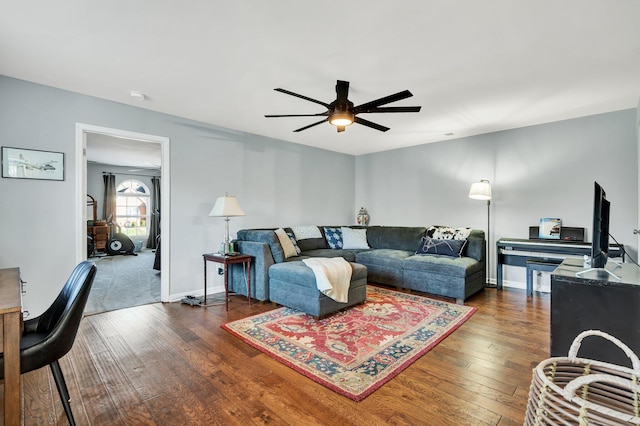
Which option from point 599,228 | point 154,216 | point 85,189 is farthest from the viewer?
point 154,216

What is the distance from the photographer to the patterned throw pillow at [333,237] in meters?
5.38

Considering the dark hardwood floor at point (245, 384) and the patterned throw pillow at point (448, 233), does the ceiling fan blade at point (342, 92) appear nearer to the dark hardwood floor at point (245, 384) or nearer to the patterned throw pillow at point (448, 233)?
the dark hardwood floor at point (245, 384)

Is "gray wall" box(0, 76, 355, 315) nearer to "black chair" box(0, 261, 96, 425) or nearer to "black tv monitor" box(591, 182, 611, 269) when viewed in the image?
"black chair" box(0, 261, 96, 425)

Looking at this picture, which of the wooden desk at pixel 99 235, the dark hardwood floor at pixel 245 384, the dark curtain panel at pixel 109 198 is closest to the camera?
the dark hardwood floor at pixel 245 384

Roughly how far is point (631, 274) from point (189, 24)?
132 inches

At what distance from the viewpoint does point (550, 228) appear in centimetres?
425

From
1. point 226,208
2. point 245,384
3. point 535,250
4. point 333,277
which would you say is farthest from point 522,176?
point 245,384

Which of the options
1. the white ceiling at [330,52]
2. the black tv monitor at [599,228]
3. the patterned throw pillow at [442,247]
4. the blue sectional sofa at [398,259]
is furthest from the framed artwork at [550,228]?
the black tv monitor at [599,228]

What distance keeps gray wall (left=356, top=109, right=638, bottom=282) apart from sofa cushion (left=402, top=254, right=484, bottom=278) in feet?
3.46

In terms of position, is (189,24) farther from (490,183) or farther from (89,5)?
(490,183)

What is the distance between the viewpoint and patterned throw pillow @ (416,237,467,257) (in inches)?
173

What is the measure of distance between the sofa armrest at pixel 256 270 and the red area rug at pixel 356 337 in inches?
18.1

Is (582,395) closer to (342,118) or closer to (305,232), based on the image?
(342,118)

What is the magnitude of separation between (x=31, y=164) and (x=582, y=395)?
4.38m
